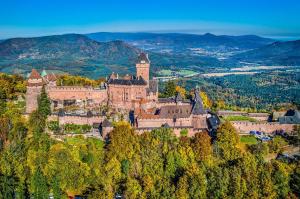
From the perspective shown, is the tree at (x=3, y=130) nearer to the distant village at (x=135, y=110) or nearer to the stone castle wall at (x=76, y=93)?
the distant village at (x=135, y=110)

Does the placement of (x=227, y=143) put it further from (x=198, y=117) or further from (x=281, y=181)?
(x=281, y=181)

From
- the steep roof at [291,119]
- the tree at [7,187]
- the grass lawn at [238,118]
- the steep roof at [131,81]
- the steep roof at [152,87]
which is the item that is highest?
the steep roof at [131,81]

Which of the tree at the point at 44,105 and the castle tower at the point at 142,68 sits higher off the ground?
the castle tower at the point at 142,68

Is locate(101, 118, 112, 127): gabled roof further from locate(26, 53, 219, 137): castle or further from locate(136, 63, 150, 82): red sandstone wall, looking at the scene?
locate(136, 63, 150, 82): red sandstone wall

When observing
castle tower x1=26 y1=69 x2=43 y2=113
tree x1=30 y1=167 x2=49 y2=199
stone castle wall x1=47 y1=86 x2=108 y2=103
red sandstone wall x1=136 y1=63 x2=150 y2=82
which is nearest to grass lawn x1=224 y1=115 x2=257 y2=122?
red sandstone wall x1=136 y1=63 x2=150 y2=82

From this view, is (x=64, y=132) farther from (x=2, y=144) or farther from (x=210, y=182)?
(x=210, y=182)

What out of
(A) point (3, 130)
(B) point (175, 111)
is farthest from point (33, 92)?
(B) point (175, 111)

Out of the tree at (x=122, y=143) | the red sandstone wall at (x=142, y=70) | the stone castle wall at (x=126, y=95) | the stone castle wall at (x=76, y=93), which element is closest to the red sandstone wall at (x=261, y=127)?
the stone castle wall at (x=126, y=95)
